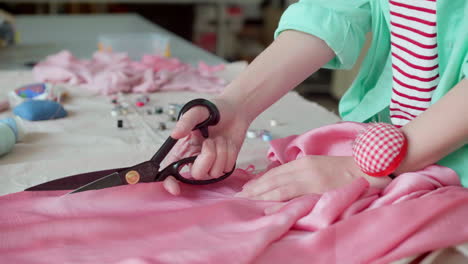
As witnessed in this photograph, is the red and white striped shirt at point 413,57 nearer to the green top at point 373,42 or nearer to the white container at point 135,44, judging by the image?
the green top at point 373,42

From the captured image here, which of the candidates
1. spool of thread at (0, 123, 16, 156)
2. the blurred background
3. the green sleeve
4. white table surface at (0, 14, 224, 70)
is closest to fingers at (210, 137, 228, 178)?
the green sleeve

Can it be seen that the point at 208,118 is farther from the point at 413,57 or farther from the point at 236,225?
the point at 413,57

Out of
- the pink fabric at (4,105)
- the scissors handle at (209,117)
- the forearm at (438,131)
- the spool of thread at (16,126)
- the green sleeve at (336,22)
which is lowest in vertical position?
the pink fabric at (4,105)

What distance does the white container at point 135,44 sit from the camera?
185 centimetres

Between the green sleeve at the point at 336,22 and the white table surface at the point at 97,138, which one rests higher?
the green sleeve at the point at 336,22

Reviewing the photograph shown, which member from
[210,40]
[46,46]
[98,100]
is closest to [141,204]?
[98,100]

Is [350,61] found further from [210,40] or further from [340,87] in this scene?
[210,40]

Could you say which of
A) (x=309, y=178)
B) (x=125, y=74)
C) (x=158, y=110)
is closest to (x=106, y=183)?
(x=309, y=178)

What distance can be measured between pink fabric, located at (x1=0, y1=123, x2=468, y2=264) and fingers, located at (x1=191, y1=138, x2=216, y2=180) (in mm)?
33

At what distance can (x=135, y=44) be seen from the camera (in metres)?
1.94

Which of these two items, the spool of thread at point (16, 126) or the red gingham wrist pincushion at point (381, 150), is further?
the spool of thread at point (16, 126)

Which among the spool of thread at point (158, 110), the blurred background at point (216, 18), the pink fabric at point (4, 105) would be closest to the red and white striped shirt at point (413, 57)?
the spool of thread at point (158, 110)

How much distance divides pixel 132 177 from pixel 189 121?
10cm

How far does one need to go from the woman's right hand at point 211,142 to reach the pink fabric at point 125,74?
618mm
